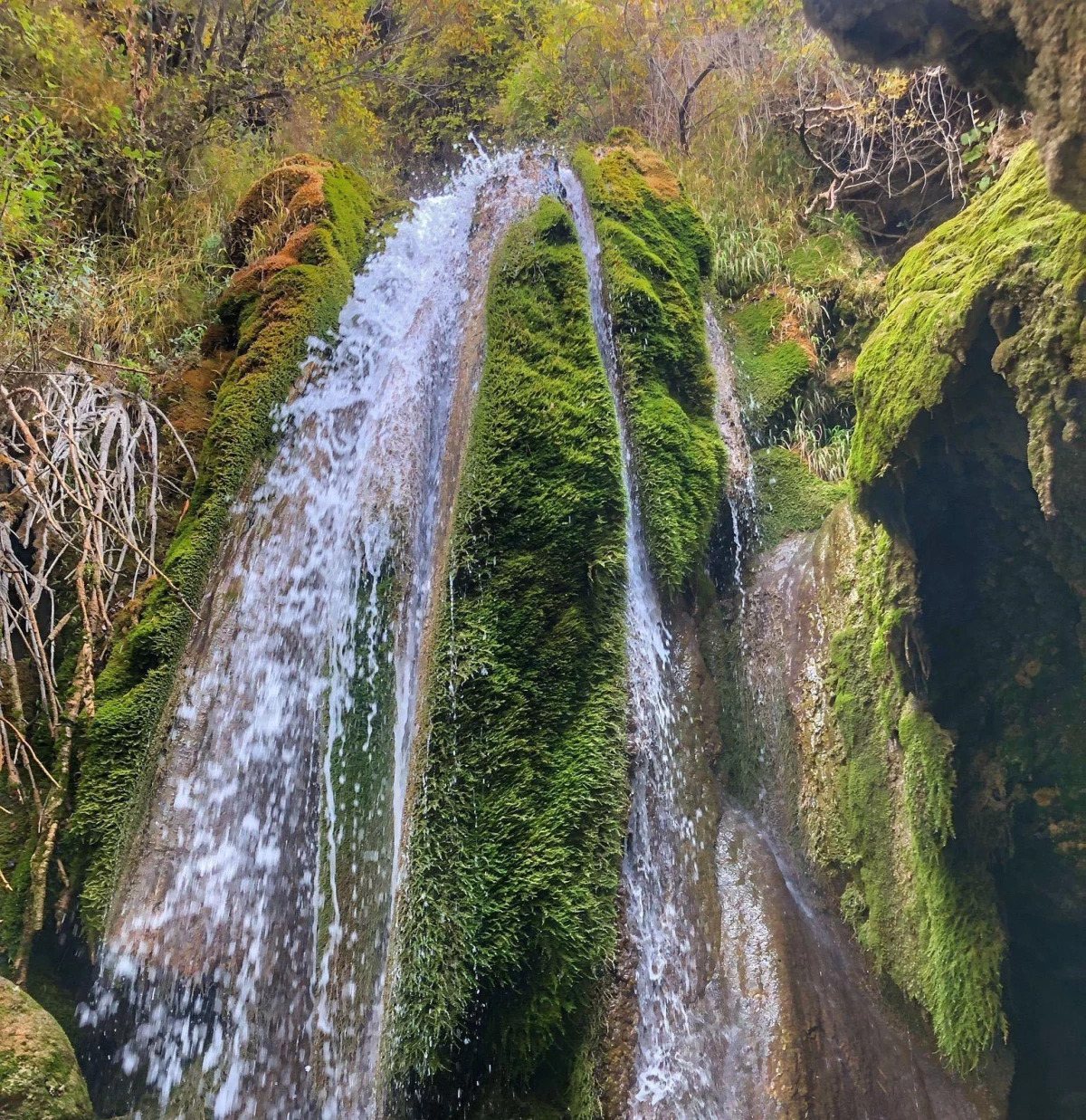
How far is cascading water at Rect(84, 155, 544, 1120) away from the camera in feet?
9.11

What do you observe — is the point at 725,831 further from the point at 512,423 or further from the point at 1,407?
the point at 1,407

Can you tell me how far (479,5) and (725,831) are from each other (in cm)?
1244

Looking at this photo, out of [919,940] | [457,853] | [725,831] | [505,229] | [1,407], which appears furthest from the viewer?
[505,229]

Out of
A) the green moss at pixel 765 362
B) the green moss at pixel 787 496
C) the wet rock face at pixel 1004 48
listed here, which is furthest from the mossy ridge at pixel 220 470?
the wet rock face at pixel 1004 48

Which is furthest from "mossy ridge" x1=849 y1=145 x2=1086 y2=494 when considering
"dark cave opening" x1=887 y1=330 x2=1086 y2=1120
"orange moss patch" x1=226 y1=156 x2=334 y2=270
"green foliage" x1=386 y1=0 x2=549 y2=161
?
"green foliage" x1=386 y1=0 x2=549 y2=161

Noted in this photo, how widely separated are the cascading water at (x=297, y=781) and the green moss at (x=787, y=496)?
6.32ft

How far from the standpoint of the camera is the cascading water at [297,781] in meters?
2.78

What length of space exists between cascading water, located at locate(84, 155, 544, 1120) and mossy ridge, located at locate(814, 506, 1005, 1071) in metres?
1.96

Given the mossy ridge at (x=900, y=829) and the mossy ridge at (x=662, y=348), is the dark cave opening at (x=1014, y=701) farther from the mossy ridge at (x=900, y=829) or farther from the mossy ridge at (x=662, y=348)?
the mossy ridge at (x=662, y=348)

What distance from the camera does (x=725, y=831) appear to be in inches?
130

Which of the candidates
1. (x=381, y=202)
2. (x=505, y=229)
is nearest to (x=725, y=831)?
(x=505, y=229)

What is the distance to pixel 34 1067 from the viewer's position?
224 centimetres

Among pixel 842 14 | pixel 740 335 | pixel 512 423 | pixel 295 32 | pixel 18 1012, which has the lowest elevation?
pixel 18 1012

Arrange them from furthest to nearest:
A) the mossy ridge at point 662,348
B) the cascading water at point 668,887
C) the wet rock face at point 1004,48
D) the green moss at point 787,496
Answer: the green moss at point 787,496 < the mossy ridge at point 662,348 < the cascading water at point 668,887 < the wet rock face at point 1004,48
